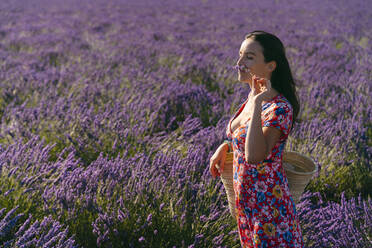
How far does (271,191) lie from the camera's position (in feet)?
4.24

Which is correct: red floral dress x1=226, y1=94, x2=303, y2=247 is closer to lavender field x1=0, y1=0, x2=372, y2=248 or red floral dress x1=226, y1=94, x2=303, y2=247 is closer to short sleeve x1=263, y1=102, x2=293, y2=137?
short sleeve x1=263, y1=102, x2=293, y2=137

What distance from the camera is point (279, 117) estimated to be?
1214 millimetres

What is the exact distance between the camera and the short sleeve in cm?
121

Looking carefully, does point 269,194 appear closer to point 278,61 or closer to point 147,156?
point 278,61

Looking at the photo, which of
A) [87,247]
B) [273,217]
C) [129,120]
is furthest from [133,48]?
[273,217]

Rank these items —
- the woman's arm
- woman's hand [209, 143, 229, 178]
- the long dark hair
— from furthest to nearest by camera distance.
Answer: woman's hand [209, 143, 229, 178] → the long dark hair → the woman's arm

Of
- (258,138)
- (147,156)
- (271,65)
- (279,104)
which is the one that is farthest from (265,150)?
(147,156)

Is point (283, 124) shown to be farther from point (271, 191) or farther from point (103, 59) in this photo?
point (103, 59)

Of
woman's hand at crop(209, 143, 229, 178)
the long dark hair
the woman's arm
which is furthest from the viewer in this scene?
woman's hand at crop(209, 143, 229, 178)

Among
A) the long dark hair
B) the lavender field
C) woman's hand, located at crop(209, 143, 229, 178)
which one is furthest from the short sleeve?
the lavender field

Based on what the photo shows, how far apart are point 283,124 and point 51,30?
9.14 m

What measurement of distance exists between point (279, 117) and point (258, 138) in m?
0.12

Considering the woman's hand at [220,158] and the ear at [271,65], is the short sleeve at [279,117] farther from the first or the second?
the woman's hand at [220,158]

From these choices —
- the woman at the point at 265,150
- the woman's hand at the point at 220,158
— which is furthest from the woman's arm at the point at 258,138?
the woman's hand at the point at 220,158
